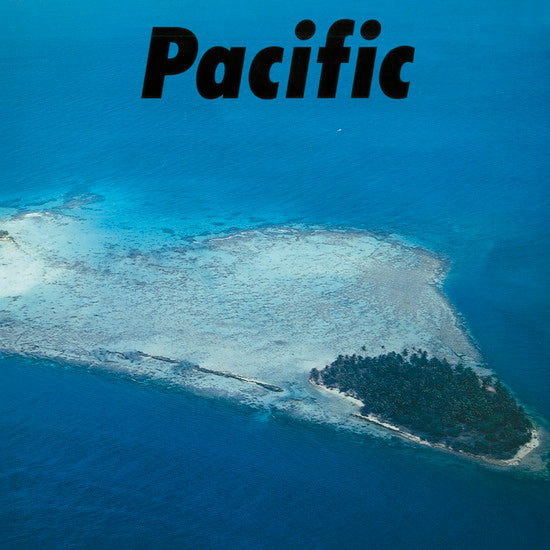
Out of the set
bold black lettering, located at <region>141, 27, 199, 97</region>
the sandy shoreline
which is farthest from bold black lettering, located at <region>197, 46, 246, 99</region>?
the sandy shoreline

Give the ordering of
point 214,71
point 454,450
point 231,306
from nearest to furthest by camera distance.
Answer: point 214,71, point 454,450, point 231,306

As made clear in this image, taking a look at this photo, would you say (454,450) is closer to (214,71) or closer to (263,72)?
(263,72)

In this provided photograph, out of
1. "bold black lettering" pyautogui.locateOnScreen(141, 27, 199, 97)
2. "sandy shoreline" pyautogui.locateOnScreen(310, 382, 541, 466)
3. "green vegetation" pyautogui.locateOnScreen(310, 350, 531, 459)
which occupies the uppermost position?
"bold black lettering" pyautogui.locateOnScreen(141, 27, 199, 97)

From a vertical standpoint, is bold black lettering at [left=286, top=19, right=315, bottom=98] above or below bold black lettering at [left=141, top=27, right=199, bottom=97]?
above

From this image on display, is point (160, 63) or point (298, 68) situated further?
point (298, 68)

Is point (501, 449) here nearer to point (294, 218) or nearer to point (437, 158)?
point (294, 218)

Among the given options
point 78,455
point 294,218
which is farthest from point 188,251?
point 78,455

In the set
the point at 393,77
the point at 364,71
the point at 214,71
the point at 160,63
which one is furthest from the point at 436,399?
the point at 160,63

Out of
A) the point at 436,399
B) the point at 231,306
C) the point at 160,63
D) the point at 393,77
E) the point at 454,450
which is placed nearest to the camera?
the point at 160,63

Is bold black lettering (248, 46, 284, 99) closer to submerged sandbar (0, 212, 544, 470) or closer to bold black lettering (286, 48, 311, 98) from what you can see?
bold black lettering (286, 48, 311, 98)
